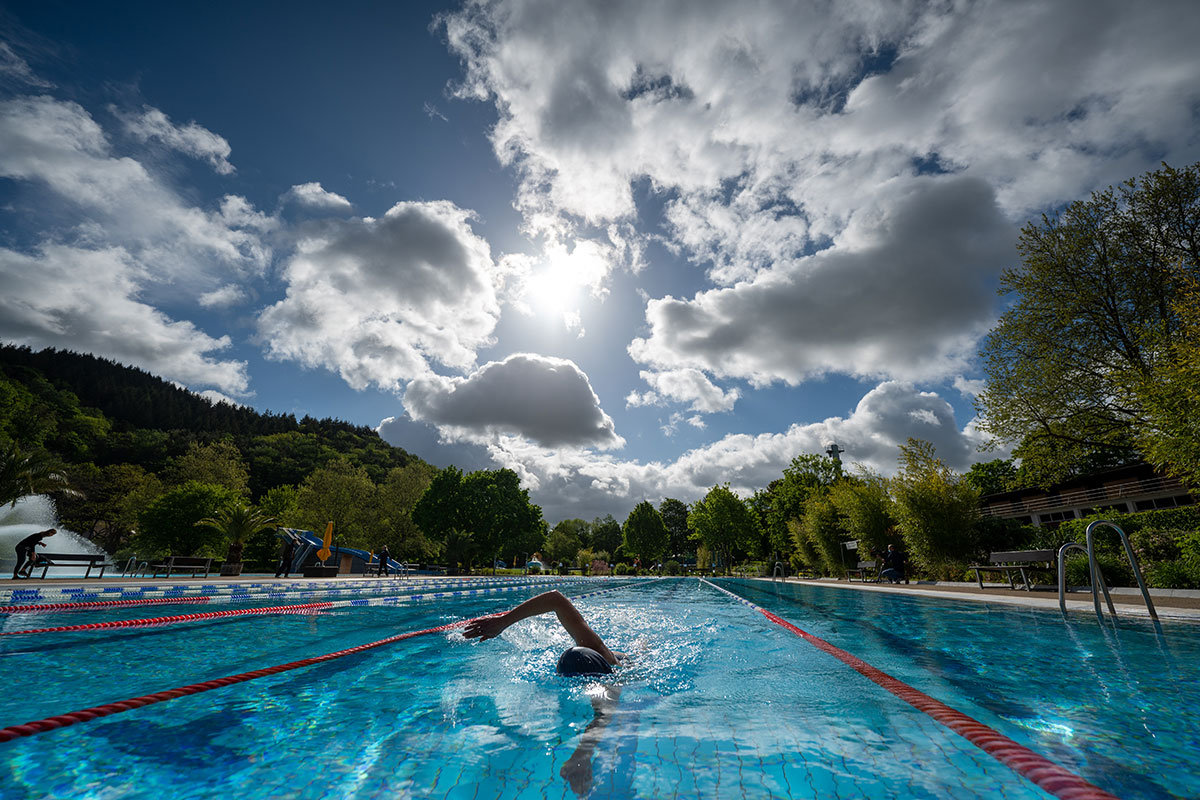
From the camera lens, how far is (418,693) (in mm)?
4648

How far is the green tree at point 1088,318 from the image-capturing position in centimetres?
1503

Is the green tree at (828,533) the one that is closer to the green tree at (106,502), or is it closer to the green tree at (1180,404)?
the green tree at (1180,404)

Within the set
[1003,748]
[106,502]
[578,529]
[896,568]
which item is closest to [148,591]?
[1003,748]

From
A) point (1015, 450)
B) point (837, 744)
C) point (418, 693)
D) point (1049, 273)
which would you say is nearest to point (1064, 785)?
point (837, 744)

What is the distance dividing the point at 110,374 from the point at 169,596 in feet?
326

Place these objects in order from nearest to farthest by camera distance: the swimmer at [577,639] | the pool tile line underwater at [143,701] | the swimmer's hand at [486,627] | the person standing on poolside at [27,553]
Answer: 1. the pool tile line underwater at [143,701]
2. the swimmer's hand at [486,627]
3. the swimmer at [577,639]
4. the person standing on poolside at [27,553]

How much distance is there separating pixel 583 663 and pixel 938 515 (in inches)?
678

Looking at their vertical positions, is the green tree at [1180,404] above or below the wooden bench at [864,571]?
above

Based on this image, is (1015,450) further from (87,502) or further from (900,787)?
(87,502)

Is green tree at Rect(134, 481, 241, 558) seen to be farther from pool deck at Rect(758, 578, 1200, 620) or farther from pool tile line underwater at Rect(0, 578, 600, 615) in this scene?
pool deck at Rect(758, 578, 1200, 620)

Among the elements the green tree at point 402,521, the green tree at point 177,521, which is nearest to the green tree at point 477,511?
the green tree at point 402,521

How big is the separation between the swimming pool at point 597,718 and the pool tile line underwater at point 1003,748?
91 millimetres

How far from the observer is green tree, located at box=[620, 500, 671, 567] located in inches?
2682

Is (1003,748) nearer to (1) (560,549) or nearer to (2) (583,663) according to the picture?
(2) (583,663)
